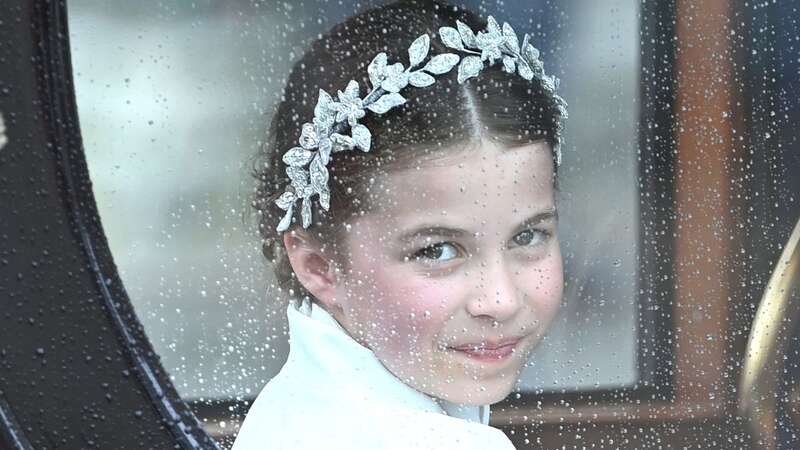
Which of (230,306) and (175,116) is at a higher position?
(175,116)

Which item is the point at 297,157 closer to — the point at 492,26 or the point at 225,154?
the point at 225,154

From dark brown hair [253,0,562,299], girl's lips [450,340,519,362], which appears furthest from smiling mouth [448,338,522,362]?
dark brown hair [253,0,562,299]

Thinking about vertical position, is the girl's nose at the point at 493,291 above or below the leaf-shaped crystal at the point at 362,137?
below

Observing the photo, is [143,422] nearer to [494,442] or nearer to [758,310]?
[494,442]

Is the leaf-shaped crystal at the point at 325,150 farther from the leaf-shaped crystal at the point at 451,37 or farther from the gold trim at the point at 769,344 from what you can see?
the gold trim at the point at 769,344

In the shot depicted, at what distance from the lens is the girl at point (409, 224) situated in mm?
729

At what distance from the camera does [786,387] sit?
838mm

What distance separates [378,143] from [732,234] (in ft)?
0.87

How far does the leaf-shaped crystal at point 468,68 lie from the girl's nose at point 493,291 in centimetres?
12

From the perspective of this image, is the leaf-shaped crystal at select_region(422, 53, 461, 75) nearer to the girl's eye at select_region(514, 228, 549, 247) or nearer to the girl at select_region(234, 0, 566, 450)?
the girl at select_region(234, 0, 566, 450)

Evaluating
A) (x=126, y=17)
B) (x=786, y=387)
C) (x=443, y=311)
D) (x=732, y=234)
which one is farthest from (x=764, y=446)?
(x=126, y=17)

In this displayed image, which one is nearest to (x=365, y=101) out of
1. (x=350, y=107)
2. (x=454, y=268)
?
(x=350, y=107)

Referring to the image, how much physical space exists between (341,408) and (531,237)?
0.54 feet

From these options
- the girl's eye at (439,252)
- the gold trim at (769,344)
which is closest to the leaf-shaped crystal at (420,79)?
the girl's eye at (439,252)
